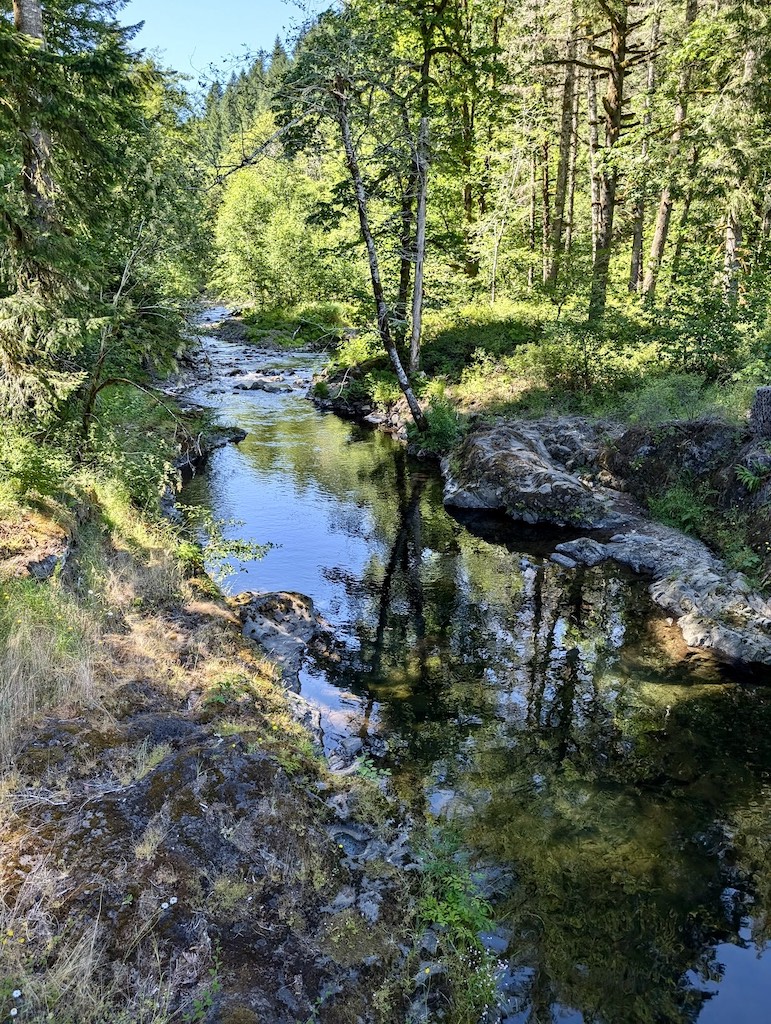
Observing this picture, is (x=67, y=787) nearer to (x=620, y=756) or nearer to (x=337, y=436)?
(x=620, y=756)

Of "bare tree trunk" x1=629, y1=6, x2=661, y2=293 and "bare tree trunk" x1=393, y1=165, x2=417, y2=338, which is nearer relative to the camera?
"bare tree trunk" x1=629, y1=6, x2=661, y2=293

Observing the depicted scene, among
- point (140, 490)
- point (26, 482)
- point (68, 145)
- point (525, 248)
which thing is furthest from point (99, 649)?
point (525, 248)

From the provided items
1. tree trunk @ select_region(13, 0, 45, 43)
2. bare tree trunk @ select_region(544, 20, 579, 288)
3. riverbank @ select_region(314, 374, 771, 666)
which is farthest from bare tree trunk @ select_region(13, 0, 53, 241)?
bare tree trunk @ select_region(544, 20, 579, 288)

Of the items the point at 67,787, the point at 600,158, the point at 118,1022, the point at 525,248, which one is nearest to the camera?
the point at 118,1022

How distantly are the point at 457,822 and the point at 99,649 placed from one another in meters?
4.00

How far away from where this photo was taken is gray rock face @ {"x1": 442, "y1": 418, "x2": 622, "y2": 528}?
14156 mm

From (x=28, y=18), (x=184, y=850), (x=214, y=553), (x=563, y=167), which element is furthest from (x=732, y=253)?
(x=184, y=850)

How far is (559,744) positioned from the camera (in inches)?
301

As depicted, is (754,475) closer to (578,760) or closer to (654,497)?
(654,497)

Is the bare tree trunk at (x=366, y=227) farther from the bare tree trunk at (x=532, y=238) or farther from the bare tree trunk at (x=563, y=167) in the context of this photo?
the bare tree trunk at (x=532, y=238)

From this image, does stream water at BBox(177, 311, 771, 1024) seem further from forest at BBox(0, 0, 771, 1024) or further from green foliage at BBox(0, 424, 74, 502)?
green foliage at BBox(0, 424, 74, 502)

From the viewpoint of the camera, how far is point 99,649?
255 inches

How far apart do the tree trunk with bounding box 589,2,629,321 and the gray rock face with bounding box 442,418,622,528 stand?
4679mm

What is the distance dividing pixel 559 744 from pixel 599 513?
726 cm
